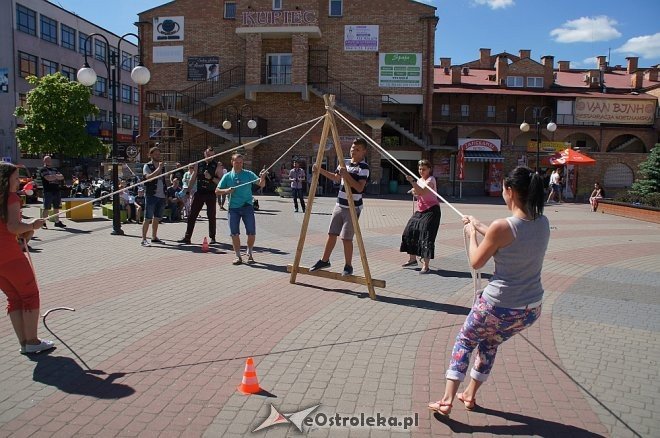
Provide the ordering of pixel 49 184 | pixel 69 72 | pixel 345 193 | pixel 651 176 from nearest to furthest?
pixel 345 193 → pixel 49 184 → pixel 651 176 → pixel 69 72

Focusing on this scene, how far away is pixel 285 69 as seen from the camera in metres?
34.8

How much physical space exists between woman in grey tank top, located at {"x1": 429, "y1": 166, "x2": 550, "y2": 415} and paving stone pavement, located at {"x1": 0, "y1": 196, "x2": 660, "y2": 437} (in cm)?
63

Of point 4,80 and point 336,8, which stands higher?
point 336,8

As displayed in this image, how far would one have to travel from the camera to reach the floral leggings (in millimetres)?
3680

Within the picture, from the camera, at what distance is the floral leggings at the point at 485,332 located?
3.68 m

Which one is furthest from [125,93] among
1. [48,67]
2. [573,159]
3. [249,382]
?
[249,382]

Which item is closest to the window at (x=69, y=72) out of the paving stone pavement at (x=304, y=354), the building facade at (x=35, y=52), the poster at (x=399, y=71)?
the building facade at (x=35, y=52)

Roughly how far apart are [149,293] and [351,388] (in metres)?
3.83

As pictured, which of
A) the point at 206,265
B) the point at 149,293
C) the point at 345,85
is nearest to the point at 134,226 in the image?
the point at 206,265

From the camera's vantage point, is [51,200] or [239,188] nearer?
[239,188]

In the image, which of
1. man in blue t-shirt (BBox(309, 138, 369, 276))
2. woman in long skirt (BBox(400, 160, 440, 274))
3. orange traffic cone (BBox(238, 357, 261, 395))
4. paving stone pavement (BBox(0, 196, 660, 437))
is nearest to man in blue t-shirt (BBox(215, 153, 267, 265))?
paving stone pavement (BBox(0, 196, 660, 437))

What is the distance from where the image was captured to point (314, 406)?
156 inches

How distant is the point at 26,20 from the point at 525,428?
5805cm

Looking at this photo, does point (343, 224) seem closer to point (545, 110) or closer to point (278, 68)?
point (278, 68)
